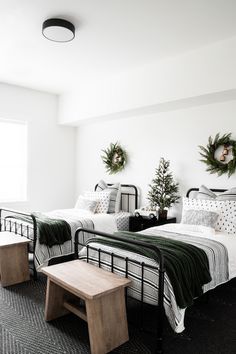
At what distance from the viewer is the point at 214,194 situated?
3623 mm

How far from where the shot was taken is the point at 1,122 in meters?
5.11

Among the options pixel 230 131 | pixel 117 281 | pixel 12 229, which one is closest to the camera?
pixel 117 281

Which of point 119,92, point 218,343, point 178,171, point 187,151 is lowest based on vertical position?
point 218,343

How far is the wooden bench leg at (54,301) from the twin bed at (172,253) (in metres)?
0.38

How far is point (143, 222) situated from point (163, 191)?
0.54 meters

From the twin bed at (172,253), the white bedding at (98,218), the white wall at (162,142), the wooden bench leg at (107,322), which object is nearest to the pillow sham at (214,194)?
the twin bed at (172,253)

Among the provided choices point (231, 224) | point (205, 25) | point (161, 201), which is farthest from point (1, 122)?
point (231, 224)

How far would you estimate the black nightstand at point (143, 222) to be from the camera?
13.2ft

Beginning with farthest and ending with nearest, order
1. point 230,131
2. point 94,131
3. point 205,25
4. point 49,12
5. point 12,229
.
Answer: point 94,131
point 12,229
point 230,131
point 205,25
point 49,12

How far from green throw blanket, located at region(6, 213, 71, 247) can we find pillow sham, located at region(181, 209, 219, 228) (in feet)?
4.77

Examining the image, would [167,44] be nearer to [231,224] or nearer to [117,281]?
[231,224]

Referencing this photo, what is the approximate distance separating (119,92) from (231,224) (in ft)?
8.45

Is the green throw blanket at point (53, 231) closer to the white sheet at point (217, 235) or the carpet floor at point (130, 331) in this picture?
the carpet floor at point (130, 331)

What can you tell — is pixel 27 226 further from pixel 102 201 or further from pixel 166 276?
pixel 166 276
